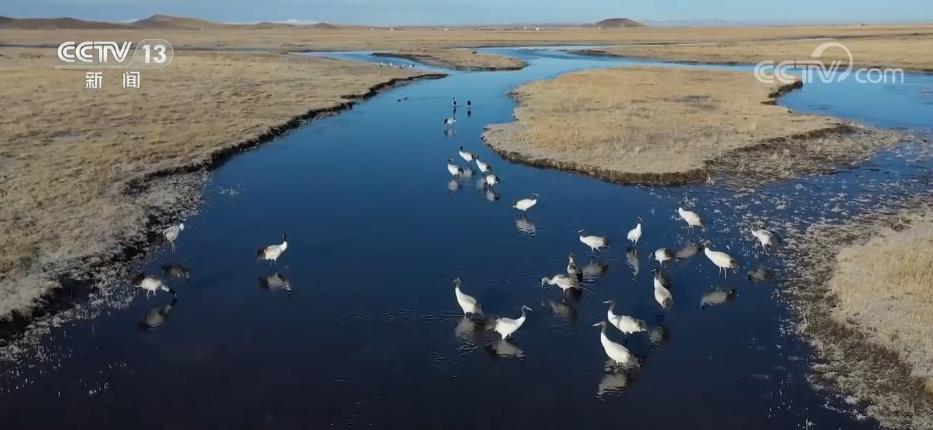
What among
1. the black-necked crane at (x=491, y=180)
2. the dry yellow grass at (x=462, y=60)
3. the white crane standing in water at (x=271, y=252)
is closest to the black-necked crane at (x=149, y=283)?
the white crane standing in water at (x=271, y=252)

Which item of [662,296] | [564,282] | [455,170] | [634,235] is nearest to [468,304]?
[564,282]

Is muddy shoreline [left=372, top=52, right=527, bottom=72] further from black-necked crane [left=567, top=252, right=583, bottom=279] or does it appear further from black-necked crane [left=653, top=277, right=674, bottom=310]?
black-necked crane [left=653, top=277, right=674, bottom=310]

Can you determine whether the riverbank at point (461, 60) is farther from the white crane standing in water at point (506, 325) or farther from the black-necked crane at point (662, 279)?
the white crane standing in water at point (506, 325)

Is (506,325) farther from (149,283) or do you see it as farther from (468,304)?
(149,283)

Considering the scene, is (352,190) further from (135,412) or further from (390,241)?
(135,412)

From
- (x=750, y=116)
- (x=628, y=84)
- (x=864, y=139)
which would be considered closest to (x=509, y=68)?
(x=628, y=84)

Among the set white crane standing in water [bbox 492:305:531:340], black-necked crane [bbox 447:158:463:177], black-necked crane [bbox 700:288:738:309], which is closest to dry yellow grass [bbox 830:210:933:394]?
black-necked crane [bbox 700:288:738:309]
